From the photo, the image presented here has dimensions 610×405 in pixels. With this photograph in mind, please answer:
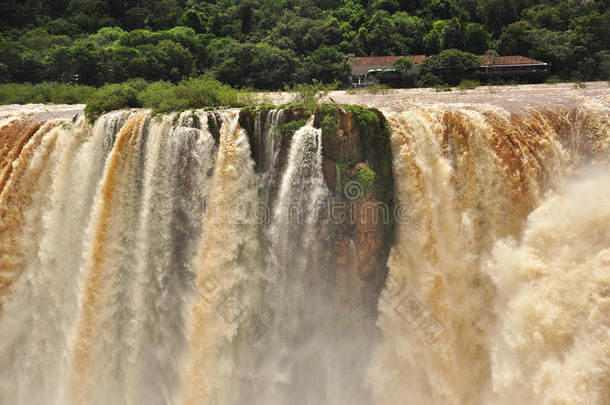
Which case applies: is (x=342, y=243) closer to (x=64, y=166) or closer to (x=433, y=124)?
(x=433, y=124)

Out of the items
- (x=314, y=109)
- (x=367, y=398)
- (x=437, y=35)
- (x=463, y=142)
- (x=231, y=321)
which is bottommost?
(x=367, y=398)

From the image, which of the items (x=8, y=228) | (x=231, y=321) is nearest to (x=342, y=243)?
(x=231, y=321)

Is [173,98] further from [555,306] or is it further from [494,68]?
[494,68]

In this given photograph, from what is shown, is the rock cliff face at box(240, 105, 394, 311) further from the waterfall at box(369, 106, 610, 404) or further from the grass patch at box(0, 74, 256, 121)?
the grass patch at box(0, 74, 256, 121)

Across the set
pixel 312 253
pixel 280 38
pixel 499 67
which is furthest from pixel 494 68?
pixel 312 253

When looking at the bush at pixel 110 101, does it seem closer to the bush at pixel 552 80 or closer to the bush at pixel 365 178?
the bush at pixel 365 178

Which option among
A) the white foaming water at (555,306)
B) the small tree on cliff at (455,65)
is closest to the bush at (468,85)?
the small tree on cliff at (455,65)

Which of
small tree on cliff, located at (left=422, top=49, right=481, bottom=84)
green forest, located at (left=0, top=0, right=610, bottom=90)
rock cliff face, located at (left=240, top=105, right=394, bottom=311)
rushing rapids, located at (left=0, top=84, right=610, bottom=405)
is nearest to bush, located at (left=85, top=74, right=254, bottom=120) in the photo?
rushing rapids, located at (left=0, top=84, right=610, bottom=405)
